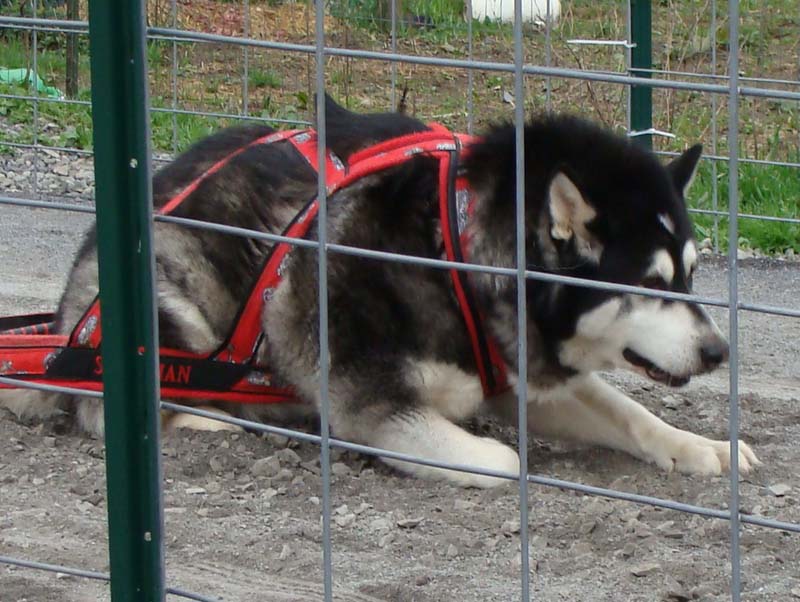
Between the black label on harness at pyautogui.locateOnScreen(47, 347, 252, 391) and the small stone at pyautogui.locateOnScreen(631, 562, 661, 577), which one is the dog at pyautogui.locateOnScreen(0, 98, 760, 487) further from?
the small stone at pyautogui.locateOnScreen(631, 562, 661, 577)

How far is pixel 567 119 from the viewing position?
141 inches

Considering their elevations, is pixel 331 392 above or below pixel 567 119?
below

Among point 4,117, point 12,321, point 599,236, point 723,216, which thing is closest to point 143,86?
point 599,236

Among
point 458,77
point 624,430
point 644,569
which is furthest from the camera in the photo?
point 458,77

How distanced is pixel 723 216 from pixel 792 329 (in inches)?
48.5

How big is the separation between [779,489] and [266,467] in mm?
1254

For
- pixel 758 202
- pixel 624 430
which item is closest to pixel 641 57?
pixel 758 202

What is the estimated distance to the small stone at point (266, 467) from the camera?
3385 millimetres

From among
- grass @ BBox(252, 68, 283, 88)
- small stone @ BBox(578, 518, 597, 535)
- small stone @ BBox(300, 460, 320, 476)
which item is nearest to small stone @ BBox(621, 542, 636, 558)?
small stone @ BBox(578, 518, 597, 535)

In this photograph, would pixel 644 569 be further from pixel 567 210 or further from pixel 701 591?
pixel 567 210

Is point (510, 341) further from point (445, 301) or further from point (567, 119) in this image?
point (567, 119)

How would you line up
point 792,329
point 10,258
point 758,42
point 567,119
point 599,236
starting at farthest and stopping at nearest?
point 758,42 → point 10,258 → point 792,329 → point 567,119 → point 599,236

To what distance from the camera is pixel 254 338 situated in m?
3.71

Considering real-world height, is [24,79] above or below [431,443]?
above
